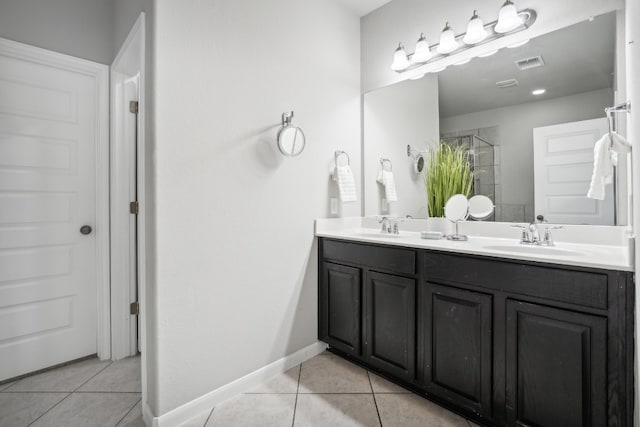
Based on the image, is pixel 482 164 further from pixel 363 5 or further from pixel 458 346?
pixel 363 5

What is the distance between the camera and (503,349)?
4.34 ft

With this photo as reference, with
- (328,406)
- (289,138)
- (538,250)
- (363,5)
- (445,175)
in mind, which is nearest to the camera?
(538,250)

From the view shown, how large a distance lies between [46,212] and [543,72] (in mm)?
3124

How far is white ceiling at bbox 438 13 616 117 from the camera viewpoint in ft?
5.09

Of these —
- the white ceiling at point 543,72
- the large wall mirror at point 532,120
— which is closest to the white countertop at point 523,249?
the large wall mirror at point 532,120

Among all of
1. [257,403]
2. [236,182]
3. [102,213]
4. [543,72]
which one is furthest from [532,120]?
[102,213]

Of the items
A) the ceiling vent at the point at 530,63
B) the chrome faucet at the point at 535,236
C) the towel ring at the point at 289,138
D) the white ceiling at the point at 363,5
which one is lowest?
the chrome faucet at the point at 535,236

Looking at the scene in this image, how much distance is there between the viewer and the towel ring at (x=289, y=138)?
6.24 ft

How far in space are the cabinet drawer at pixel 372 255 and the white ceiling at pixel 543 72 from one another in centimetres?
108

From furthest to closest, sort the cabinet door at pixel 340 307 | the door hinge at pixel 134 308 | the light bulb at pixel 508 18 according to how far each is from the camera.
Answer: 1. the door hinge at pixel 134 308
2. the cabinet door at pixel 340 307
3. the light bulb at pixel 508 18

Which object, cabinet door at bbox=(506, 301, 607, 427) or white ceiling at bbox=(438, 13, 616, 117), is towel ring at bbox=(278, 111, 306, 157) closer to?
white ceiling at bbox=(438, 13, 616, 117)

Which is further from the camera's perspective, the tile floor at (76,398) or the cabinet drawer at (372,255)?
the cabinet drawer at (372,255)

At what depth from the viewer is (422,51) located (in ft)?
6.89

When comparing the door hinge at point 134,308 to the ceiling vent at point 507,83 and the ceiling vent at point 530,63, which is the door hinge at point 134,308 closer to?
the ceiling vent at point 507,83
